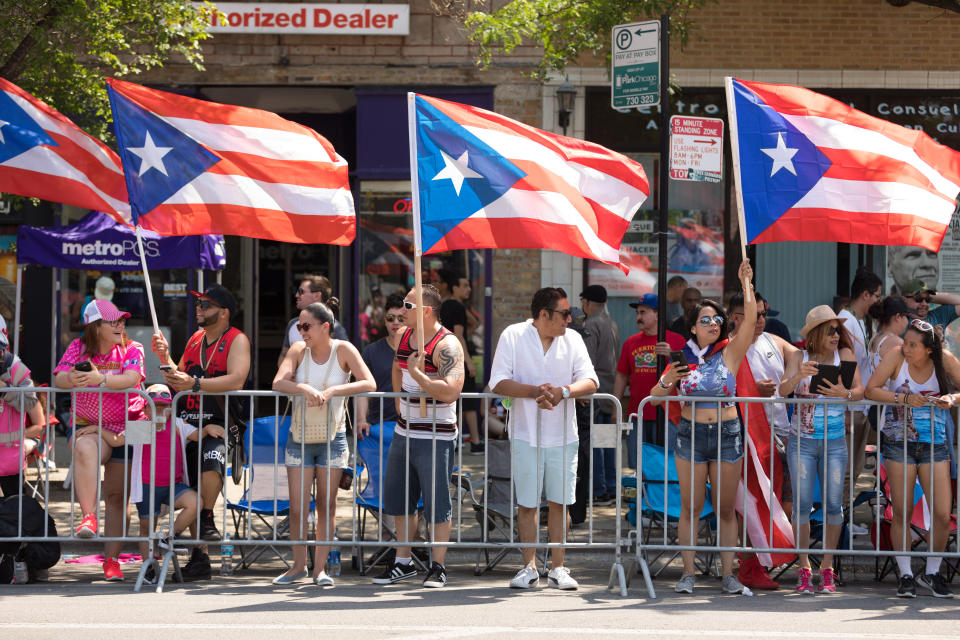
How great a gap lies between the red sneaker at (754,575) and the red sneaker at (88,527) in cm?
420

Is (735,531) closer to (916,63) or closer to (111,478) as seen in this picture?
(111,478)

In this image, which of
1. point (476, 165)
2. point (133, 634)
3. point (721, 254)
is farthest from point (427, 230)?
point (721, 254)

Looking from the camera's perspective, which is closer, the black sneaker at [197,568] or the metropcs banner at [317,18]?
the black sneaker at [197,568]

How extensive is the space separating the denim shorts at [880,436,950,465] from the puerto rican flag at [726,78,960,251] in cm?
128

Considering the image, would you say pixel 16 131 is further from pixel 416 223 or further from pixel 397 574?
pixel 397 574

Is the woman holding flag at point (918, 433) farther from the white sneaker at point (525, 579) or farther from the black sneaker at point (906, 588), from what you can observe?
the white sneaker at point (525, 579)

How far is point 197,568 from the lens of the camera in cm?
823

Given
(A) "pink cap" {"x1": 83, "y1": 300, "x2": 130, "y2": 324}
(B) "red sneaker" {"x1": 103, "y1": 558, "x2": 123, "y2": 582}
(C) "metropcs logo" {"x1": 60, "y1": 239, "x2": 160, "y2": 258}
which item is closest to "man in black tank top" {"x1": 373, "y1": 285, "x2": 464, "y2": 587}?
(B) "red sneaker" {"x1": 103, "y1": 558, "x2": 123, "y2": 582}

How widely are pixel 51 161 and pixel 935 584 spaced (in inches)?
255

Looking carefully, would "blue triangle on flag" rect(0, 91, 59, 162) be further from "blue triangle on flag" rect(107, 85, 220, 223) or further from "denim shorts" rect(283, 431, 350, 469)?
"denim shorts" rect(283, 431, 350, 469)

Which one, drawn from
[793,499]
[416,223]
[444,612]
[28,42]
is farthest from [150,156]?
[793,499]

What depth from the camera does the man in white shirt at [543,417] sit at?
314 inches

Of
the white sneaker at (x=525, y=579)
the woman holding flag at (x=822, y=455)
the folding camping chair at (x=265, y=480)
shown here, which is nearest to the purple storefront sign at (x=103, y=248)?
the folding camping chair at (x=265, y=480)

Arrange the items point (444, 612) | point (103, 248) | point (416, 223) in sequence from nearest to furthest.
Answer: point (444, 612) → point (416, 223) → point (103, 248)
